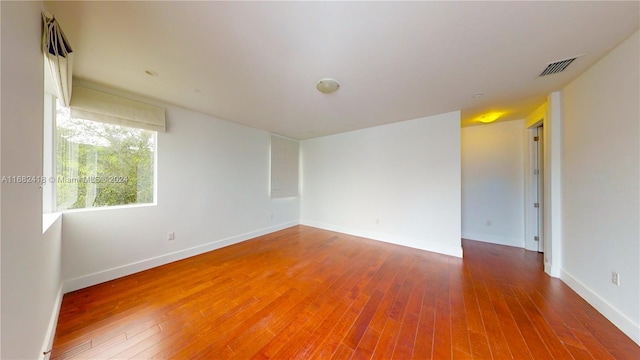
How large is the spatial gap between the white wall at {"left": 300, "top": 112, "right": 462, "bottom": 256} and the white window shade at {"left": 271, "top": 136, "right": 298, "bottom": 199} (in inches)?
16.9

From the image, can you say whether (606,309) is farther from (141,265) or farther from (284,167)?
(141,265)

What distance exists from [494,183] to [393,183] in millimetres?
2033

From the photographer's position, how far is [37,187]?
117 centimetres

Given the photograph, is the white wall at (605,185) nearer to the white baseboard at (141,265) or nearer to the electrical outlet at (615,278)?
the electrical outlet at (615,278)

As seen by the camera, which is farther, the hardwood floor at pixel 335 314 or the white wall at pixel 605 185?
the white wall at pixel 605 185

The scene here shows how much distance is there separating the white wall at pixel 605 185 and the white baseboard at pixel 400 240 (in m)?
1.18

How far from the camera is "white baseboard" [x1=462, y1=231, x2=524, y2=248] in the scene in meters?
3.62

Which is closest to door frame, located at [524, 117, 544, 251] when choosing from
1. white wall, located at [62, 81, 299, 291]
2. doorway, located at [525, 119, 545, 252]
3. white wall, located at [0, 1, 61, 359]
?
doorway, located at [525, 119, 545, 252]

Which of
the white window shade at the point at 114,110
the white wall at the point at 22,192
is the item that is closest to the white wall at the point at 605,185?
the white wall at the point at 22,192

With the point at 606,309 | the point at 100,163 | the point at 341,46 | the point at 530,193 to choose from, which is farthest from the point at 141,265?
the point at 530,193

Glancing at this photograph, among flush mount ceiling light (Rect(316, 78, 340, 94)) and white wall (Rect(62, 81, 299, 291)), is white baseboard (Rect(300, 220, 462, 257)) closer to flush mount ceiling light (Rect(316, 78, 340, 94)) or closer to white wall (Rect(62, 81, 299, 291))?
white wall (Rect(62, 81, 299, 291))

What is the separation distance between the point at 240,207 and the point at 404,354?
3.39 metres

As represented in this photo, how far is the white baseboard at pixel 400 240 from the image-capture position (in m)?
3.21

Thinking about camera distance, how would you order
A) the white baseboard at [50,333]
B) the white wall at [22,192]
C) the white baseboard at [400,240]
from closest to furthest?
the white wall at [22,192], the white baseboard at [50,333], the white baseboard at [400,240]
